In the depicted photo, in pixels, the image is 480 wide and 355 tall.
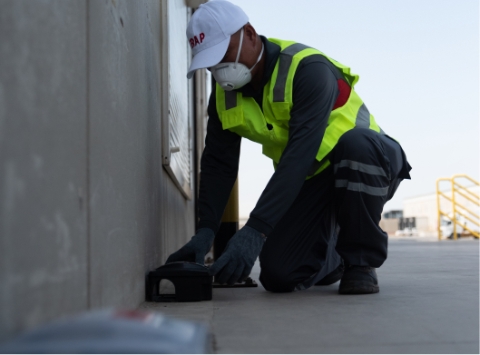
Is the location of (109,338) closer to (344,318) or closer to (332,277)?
(344,318)

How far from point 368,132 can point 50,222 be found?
5.43 feet

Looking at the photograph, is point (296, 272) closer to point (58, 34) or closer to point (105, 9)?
point (105, 9)

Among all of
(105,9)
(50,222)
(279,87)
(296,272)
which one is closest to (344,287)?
(296,272)

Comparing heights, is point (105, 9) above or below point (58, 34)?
above

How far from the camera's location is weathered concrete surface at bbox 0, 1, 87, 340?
0.79 meters

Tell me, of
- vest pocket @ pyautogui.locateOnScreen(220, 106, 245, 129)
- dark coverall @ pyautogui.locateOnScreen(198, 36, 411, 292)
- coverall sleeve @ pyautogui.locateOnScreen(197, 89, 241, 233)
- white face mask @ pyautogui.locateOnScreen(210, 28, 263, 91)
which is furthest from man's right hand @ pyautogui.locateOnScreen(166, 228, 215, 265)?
white face mask @ pyautogui.locateOnScreen(210, 28, 263, 91)

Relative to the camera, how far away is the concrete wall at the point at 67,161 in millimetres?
802

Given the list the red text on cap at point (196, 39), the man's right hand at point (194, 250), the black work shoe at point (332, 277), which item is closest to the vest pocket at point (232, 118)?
the red text on cap at point (196, 39)

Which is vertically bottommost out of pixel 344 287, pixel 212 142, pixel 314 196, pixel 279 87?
pixel 344 287

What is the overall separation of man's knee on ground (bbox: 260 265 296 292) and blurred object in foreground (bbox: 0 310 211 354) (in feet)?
5.93

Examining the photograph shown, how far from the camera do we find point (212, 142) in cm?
264

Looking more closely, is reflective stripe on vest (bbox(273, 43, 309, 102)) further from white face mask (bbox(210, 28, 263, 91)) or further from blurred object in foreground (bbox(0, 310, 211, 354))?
blurred object in foreground (bbox(0, 310, 211, 354))

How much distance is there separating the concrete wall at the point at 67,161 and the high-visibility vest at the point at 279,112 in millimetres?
570

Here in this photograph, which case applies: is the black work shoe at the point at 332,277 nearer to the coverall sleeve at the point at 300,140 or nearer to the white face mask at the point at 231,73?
the coverall sleeve at the point at 300,140
